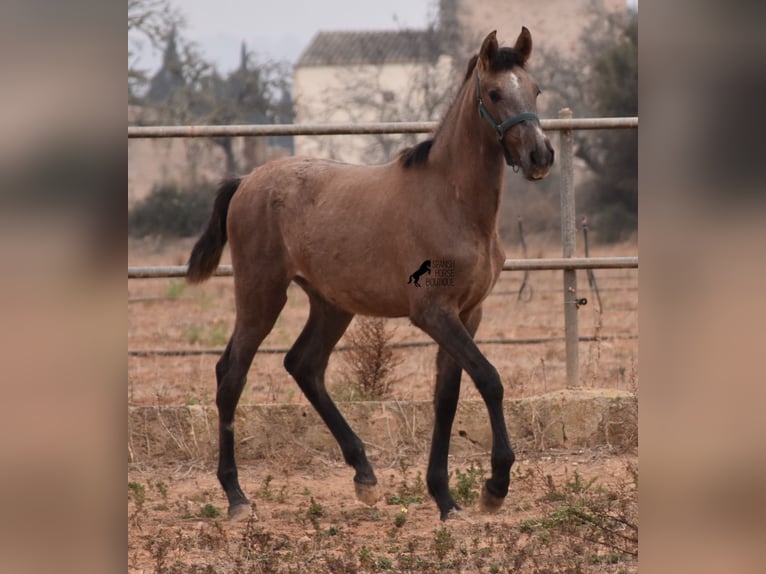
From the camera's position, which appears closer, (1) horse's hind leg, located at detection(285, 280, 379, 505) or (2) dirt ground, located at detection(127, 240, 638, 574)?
(2) dirt ground, located at detection(127, 240, 638, 574)

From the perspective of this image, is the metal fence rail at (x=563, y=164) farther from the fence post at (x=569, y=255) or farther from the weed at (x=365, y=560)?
the weed at (x=365, y=560)

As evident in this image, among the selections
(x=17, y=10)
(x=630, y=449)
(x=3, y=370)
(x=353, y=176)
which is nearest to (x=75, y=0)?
(x=17, y=10)

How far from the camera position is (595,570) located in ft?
11.7

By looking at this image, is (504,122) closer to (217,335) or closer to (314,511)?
(314,511)

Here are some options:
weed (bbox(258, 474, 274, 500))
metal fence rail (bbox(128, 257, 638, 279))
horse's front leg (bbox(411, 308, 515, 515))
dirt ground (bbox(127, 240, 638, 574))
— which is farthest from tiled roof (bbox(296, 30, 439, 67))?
horse's front leg (bbox(411, 308, 515, 515))

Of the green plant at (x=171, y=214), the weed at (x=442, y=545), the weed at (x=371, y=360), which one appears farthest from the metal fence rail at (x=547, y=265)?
the green plant at (x=171, y=214)

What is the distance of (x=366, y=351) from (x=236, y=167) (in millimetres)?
20183

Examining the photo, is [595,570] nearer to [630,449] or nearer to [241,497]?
[241,497]

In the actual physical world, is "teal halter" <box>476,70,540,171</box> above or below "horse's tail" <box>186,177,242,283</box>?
above

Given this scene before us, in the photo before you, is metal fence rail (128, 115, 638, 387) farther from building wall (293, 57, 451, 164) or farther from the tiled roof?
the tiled roof

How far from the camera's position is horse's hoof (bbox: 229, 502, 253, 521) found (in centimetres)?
486


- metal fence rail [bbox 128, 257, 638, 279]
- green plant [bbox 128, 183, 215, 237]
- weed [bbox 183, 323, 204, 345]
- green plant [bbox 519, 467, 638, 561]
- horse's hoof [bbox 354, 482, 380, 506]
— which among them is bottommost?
weed [bbox 183, 323, 204, 345]

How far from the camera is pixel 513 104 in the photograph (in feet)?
13.9

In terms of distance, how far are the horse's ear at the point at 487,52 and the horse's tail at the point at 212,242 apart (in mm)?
1856
